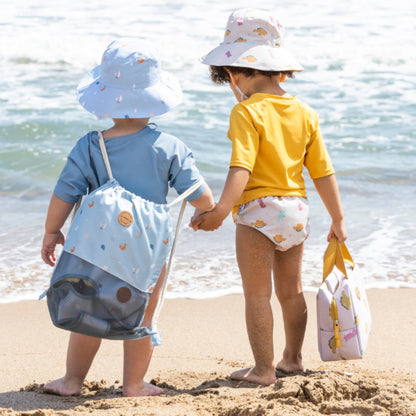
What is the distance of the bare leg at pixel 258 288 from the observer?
286 centimetres

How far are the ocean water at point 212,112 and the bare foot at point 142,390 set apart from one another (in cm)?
143

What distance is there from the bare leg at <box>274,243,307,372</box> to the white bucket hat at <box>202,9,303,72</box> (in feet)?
2.49

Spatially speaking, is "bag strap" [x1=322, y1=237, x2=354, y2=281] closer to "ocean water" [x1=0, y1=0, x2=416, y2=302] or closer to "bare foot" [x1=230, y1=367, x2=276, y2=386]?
"bare foot" [x1=230, y1=367, x2=276, y2=386]

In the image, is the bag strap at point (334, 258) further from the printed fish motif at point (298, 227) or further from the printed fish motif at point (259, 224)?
the printed fish motif at point (259, 224)

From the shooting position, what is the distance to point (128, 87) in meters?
2.58

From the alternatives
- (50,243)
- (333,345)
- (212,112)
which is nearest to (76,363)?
(50,243)

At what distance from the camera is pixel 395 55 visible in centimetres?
1355

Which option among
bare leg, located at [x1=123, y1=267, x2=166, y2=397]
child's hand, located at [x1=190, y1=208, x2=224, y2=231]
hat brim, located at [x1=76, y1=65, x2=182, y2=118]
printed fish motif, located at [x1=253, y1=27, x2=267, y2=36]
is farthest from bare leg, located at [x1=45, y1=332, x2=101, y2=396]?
printed fish motif, located at [x1=253, y1=27, x2=267, y2=36]

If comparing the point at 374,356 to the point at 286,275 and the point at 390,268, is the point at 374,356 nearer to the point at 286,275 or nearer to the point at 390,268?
the point at 286,275

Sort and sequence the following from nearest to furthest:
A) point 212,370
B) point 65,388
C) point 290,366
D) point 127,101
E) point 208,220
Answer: point 127,101 < point 208,220 < point 65,388 < point 290,366 < point 212,370

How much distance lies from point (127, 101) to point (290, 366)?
4.41 ft

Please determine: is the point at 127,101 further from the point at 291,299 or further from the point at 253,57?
the point at 291,299

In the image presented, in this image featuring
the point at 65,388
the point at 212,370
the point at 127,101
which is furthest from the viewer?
the point at 212,370


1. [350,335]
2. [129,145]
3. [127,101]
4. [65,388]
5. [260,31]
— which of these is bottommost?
[65,388]
